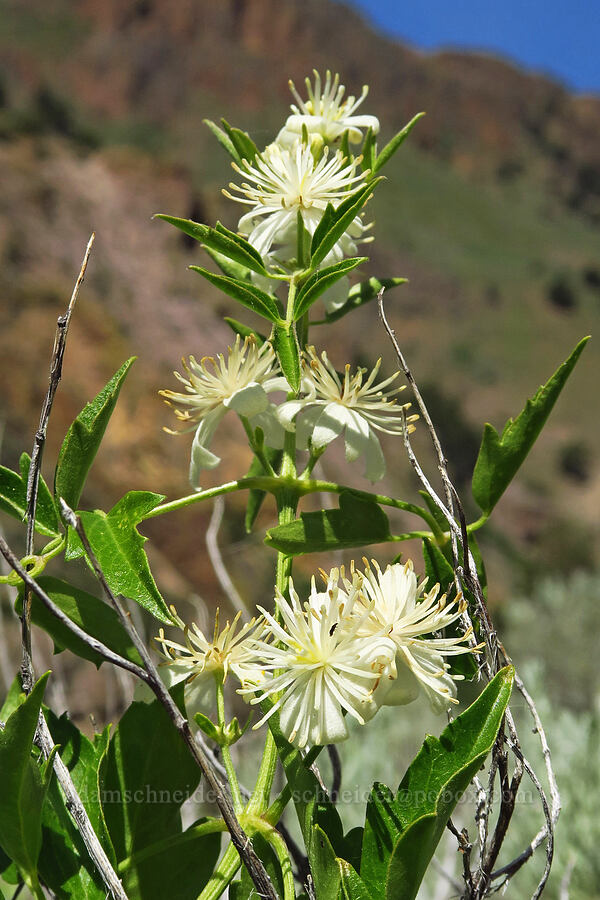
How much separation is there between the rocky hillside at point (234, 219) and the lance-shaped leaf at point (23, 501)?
17.1 inches

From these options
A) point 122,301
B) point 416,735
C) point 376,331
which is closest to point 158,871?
→ point 416,735

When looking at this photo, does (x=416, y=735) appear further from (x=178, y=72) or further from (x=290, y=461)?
(x=178, y=72)

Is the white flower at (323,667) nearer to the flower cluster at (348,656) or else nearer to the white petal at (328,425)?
the flower cluster at (348,656)

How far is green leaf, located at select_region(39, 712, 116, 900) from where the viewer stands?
528 millimetres

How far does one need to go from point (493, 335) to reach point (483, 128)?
13760mm

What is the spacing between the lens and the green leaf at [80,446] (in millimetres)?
519

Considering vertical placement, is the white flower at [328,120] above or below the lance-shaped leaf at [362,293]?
above

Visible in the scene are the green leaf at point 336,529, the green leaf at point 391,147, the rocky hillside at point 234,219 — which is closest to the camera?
the green leaf at point 336,529

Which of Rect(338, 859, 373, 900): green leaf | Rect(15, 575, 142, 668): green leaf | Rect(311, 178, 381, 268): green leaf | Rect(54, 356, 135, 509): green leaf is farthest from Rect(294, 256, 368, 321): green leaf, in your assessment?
Rect(338, 859, 373, 900): green leaf

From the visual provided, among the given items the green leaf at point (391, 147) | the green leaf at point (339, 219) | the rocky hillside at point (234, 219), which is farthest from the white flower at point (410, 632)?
the rocky hillside at point (234, 219)

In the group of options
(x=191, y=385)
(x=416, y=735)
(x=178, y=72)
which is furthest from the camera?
(x=178, y=72)

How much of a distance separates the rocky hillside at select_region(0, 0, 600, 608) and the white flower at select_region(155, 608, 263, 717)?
45cm

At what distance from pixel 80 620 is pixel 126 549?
73mm

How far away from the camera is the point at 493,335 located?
2197 centimetres
